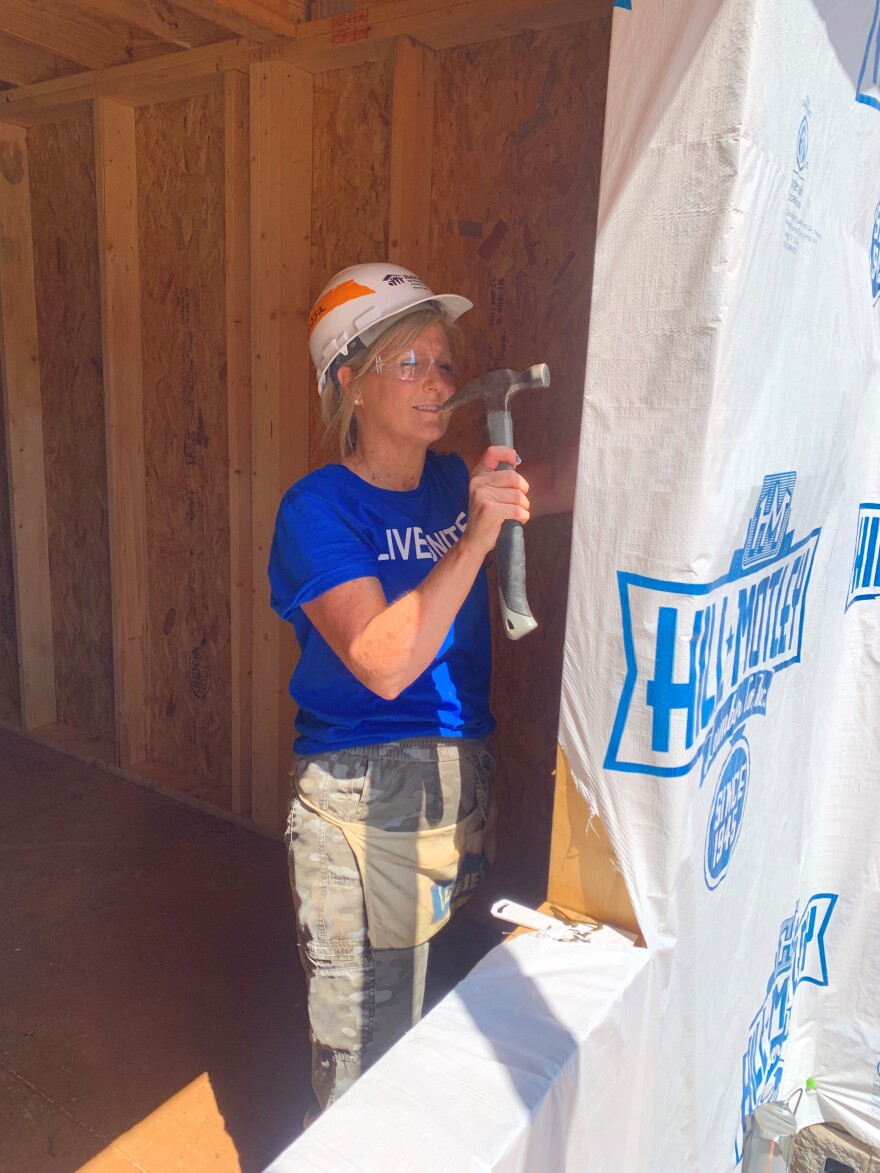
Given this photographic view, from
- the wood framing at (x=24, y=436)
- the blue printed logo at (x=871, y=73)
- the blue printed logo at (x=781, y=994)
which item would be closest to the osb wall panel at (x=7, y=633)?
the wood framing at (x=24, y=436)

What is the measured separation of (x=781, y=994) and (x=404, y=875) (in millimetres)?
807

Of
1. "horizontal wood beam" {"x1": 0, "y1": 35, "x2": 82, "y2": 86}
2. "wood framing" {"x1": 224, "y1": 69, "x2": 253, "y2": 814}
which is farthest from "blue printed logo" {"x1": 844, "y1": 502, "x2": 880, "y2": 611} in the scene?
"horizontal wood beam" {"x1": 0, "y1": 35, "x2": 82, "y2": 86}

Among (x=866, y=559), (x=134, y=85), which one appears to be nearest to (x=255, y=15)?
(x=134, y=85)

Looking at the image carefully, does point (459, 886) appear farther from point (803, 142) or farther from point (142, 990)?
point (803, 142)

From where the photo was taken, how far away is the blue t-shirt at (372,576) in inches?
65.1

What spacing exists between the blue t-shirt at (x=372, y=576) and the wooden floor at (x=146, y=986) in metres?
1.13

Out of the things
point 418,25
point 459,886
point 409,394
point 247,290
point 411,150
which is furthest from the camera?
point 247,290

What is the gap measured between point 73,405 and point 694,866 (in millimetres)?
3679

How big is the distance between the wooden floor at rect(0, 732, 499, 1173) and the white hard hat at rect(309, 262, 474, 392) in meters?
1.80

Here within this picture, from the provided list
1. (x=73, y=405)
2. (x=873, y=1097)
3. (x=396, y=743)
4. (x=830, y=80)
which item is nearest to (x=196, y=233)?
(x=73, y=405)

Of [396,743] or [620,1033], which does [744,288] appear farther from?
[396,743]

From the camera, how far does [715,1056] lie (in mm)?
1446

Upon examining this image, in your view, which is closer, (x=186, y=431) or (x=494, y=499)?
(x=494, y=499)

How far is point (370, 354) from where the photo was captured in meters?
1.84
